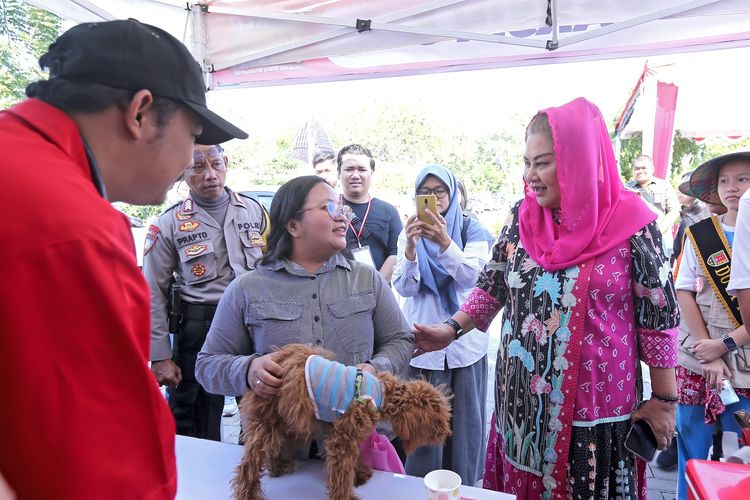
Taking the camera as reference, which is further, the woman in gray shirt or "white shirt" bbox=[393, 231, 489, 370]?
"white shirt" bbox=[393, 231, 489, 370]

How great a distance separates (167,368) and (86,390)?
216 cm

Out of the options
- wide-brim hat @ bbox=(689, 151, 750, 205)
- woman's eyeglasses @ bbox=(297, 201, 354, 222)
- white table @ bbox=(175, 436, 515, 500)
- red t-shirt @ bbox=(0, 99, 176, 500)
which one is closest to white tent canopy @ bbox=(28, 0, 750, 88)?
wide-brim hat @ bbox=(689, 151, 750, 205)

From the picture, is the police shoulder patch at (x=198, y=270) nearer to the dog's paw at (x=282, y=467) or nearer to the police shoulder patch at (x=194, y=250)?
the police shoulder patch at (x=194, y=250)

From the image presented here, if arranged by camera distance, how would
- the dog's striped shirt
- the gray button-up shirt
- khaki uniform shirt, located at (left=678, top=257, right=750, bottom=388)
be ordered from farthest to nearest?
khaki uniform shirt, located at (left=678, top=257, right=750, bottom=388) → the gray button-up shirt → the dog's striped shirt

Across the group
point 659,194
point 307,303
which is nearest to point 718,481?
point 307,303

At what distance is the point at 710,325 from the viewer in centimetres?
249

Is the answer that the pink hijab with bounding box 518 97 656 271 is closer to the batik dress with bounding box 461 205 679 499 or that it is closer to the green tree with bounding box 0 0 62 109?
the batik dress with bounding box 461 205 679 499

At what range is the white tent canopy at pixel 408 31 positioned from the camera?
10.2 ft

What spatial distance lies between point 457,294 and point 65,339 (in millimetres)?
2377

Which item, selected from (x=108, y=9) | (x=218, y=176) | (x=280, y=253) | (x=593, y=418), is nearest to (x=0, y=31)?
(x=108, y=9)

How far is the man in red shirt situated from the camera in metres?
0.64

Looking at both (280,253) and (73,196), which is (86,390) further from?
(280,253)

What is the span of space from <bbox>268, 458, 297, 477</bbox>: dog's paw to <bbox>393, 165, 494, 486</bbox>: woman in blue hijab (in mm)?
1228

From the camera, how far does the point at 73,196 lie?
27.0 inches
